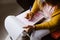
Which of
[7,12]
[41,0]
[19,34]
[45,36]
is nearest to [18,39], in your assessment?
[19,34]

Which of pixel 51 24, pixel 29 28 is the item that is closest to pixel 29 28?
pixel 29 28

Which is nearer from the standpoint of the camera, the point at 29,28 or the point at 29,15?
the point at 29,28

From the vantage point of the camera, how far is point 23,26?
40.9 inches

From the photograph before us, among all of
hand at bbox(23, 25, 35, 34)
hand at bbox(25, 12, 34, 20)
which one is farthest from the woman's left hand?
hand at bbox(25, 12, 34, 20)

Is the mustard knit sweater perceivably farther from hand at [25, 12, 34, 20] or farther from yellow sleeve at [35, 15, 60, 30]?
hand at [25, 12, 34, 20]

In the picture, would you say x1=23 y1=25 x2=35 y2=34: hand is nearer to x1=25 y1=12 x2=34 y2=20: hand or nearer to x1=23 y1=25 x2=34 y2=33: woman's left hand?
x1=23 y1=25 x2=34 y2=33: woman's left hand

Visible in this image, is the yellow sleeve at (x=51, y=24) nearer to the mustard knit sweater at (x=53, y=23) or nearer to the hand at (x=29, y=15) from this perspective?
the mustard knit sweater at (x=53, y=23)

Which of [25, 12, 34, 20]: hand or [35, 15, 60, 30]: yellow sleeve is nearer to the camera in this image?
[35, 15, 60, 30]: yellow sleeve

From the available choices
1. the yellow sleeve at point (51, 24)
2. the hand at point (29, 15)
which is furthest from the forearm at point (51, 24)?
the hand at point (29, 15)

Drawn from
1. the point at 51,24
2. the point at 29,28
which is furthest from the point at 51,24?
the point at 29,28

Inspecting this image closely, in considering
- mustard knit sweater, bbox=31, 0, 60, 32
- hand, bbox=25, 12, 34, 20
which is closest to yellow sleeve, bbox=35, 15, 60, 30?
mustard knit sweater, bbox=31, 0, 60, 32

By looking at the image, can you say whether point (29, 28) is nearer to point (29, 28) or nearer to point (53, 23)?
point (29, 28)

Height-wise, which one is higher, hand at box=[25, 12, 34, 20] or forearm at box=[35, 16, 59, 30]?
hand at box=[25, 12, 34, 20]

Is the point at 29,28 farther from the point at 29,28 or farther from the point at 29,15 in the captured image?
the point at 29,15
